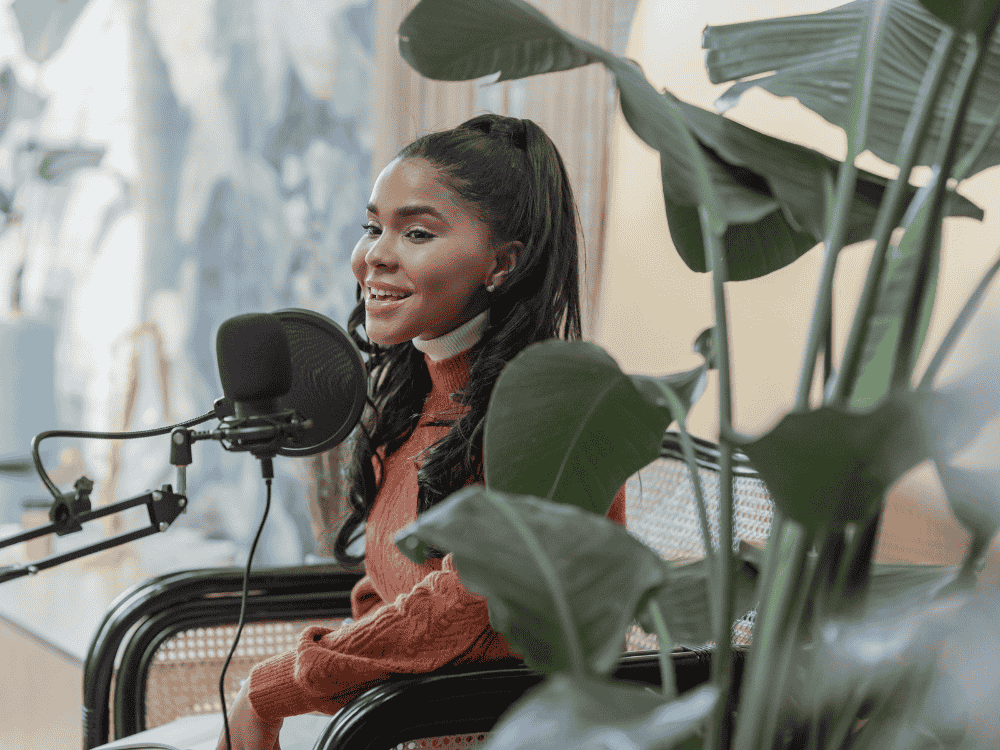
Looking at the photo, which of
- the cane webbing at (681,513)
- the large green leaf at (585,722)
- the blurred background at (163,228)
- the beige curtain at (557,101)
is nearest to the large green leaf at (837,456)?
the large green leaf at (585,722)

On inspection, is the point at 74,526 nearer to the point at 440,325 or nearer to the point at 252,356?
the point at 252,356

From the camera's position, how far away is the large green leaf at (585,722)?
0.35 m

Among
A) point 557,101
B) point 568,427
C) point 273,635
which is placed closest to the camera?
point 568,427

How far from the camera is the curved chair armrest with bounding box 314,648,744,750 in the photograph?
74 cm

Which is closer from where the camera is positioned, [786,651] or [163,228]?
[786,651]

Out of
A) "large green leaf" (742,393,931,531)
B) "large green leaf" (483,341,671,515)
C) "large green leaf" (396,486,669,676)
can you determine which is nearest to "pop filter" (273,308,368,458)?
"large green leaf" (483,341,671,515)

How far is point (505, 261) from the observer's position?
102 centimetres

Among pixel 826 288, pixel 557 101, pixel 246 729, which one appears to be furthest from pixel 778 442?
pixel 557 101

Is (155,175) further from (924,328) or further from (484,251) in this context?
(924,328)

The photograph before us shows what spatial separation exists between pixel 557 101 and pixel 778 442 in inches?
89.0

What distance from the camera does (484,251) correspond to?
100 cm

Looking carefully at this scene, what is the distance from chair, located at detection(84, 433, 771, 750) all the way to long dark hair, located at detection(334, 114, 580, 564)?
0.19 meters

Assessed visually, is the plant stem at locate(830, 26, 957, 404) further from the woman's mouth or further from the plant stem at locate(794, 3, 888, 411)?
the woman's mouth

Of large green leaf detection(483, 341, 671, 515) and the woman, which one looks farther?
the woman
